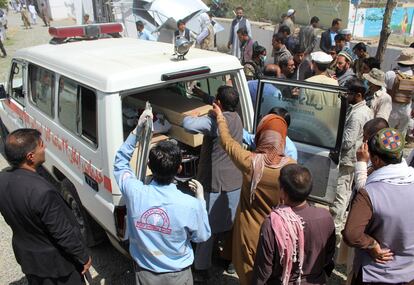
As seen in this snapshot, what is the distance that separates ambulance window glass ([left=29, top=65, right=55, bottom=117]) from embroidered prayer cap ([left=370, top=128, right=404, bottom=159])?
2978 mm

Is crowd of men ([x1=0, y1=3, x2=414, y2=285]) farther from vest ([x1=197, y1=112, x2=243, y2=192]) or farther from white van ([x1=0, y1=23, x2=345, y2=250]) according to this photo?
white van ([x1=0, y1=23, x2=345, y2=250])

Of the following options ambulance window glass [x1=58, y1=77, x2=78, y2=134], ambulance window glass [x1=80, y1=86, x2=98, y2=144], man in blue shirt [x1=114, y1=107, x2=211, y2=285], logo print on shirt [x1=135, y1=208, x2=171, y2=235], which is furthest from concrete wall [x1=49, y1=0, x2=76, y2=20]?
logo print on shirt [x1=135, y1=208, x2=171, y2=235]

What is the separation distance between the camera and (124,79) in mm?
2775

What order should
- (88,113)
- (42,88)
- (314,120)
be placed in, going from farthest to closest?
(42,88), (314,120), (88,113)

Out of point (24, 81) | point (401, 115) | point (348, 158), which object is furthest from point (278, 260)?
point (401, 115)

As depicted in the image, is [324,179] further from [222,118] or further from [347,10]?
[347,10]

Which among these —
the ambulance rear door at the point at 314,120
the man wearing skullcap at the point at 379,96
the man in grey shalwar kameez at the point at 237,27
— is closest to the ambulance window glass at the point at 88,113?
the ambulance rear door at the point at 314,120

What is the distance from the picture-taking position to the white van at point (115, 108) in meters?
2.87

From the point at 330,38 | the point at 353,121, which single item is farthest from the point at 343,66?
the point at 330,38

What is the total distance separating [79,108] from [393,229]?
2.66m

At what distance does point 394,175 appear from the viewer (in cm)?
212

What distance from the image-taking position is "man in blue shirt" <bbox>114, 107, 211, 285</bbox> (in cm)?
221

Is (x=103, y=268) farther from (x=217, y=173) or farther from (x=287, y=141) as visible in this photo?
(x=287, y=141)

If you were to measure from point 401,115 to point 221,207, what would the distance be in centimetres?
340
